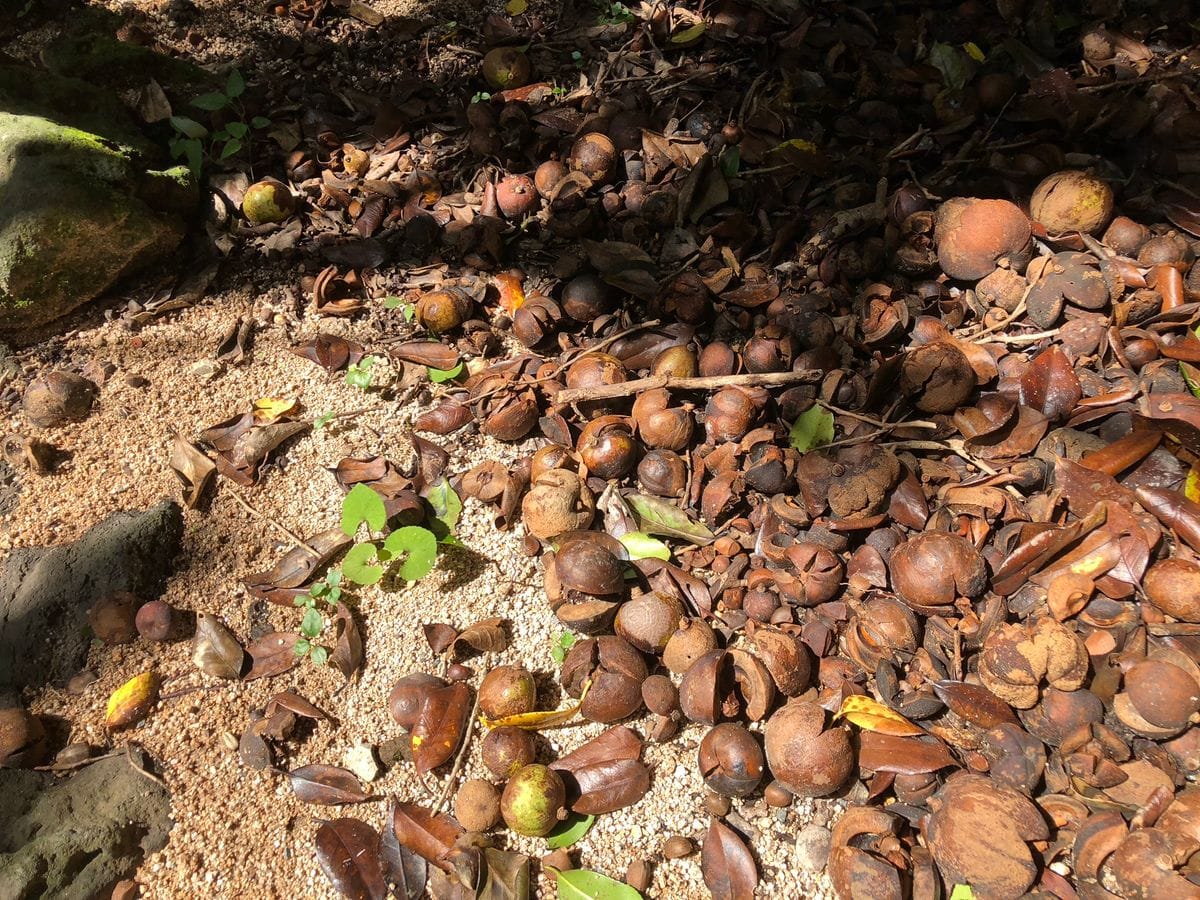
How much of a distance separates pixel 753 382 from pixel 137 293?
2.84m

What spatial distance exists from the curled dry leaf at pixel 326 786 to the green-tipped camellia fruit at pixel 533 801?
1.56 feet

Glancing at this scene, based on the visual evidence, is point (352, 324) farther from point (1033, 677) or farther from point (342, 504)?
point (1033, 677)

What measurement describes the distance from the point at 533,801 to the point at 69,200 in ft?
10.2

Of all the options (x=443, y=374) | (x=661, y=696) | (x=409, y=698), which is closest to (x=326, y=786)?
(x=409, y=698)

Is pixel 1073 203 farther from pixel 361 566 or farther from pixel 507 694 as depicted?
pixel 361 566

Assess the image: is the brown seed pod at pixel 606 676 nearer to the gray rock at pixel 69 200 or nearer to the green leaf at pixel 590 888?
the green leaf at pixel 590 888

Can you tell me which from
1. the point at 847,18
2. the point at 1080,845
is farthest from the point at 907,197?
the point at 1080,845

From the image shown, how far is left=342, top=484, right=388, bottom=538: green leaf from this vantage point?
2.72 metres

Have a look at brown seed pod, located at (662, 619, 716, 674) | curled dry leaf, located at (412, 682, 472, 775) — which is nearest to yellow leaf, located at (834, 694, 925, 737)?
brown seed pod, located at (662, 619, 716, 674)

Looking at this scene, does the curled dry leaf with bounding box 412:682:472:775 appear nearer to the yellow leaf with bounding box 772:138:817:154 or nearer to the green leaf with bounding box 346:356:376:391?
the green leaf with bounding box 346:356:376:391

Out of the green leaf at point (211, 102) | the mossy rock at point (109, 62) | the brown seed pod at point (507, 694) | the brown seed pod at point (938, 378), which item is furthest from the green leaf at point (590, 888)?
the mossy rock at point (109, 62)

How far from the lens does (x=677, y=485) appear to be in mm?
2721

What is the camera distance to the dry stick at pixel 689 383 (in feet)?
8.97

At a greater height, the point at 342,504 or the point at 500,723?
the point at 342,504
